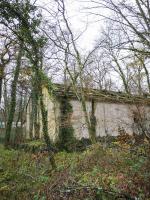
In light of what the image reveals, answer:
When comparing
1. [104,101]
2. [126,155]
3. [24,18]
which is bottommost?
[126,155]

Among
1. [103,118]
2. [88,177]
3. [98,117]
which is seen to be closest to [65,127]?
[98,117]

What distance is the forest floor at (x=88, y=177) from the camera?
8.95 m

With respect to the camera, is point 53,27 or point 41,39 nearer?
point 41,39

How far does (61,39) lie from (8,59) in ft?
21.5

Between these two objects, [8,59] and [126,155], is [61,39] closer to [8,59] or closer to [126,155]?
[8,59]

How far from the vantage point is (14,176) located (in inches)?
561

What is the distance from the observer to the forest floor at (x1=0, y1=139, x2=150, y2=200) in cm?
895

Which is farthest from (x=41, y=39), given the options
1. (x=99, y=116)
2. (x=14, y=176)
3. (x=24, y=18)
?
(x=99, y=116)

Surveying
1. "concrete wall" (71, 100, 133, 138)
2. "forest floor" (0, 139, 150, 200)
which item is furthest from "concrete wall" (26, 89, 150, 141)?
"forest floor" (0, 139, 150, 200)

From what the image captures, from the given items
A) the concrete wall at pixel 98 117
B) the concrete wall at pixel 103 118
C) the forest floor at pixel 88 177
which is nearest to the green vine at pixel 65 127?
the concrete wall at pixel 98 117

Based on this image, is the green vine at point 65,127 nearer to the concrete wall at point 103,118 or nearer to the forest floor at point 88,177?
the concrete wall at point 103,118

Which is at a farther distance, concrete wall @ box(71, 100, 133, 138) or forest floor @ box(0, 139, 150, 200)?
concrete wall @ box(71, 100, 133, 138)

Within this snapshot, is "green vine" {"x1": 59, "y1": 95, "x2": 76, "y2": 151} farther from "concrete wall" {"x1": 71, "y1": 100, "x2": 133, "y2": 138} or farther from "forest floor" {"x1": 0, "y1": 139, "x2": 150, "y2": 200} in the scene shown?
"forest floor" {"x1": 0, "y1": 139, "x2": 150, "y2": 200}

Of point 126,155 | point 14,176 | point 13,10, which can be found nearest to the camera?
point 126,155
